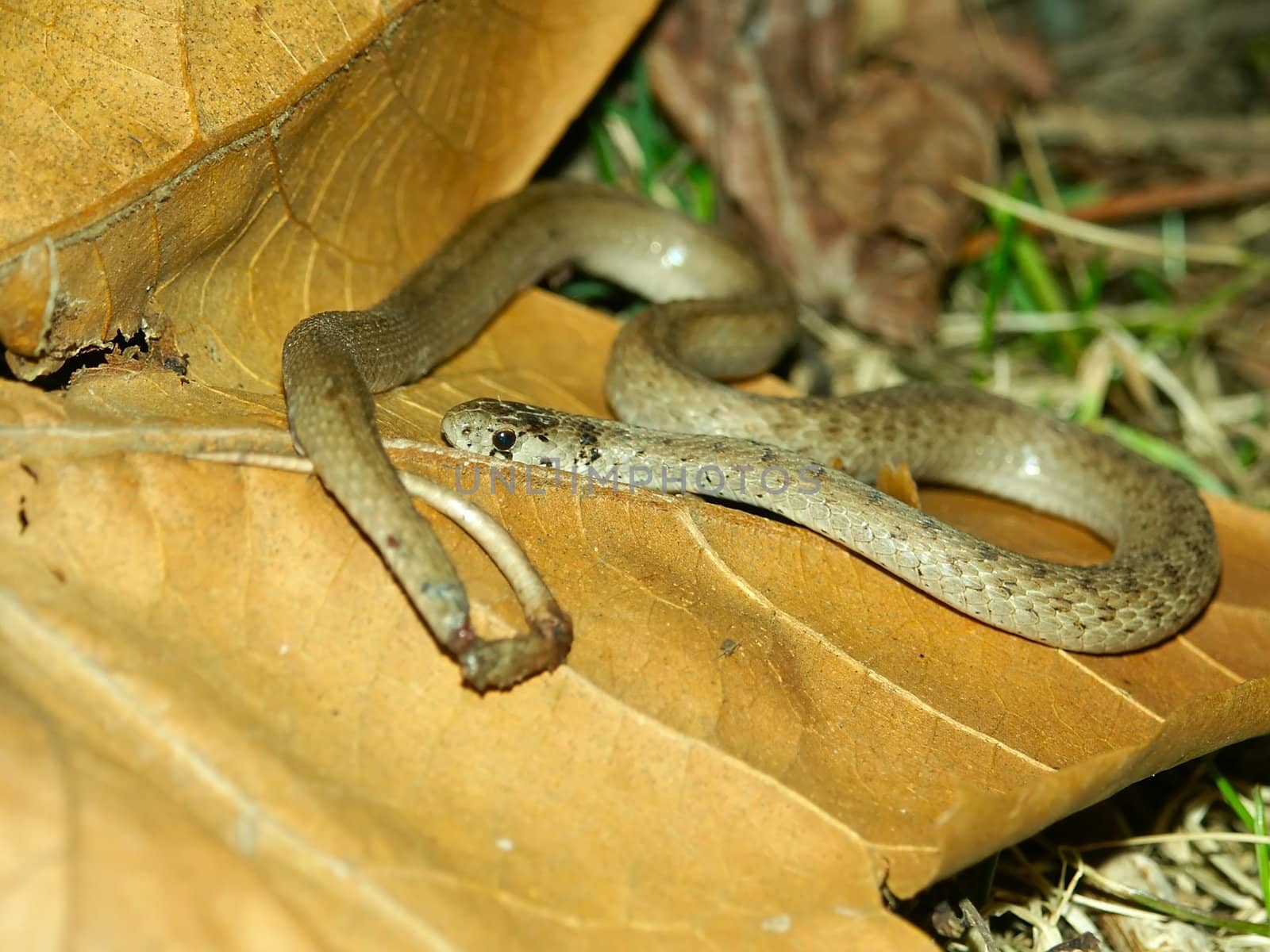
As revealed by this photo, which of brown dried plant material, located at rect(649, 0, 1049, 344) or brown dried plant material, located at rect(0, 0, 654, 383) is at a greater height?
brown dried plant material, located at rect(649, 0, 1049, 344)

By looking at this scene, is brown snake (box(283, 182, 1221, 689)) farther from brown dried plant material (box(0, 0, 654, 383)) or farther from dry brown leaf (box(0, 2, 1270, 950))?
brown dried plant material (box(0, 0, 654, 383))

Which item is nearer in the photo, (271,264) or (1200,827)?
(271,264)

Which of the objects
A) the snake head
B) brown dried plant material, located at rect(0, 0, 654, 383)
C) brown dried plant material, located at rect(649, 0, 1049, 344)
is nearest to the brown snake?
the snake head

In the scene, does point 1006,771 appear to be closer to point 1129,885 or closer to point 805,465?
point 1129,885

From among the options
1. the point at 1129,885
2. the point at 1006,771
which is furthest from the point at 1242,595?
the point at 1006,771

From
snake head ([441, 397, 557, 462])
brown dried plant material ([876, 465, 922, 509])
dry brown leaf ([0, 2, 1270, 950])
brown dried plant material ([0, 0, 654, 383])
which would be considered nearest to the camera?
dry brown leaf ([0, 2, 1270, 950])

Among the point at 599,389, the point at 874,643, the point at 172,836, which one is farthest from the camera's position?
the point at 599,389
